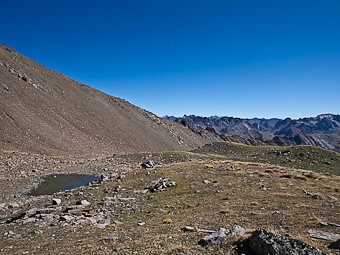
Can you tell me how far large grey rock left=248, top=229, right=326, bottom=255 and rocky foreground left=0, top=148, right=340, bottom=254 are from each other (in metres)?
0.04

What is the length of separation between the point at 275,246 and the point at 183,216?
773cm

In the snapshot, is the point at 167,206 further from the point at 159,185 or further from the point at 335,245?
the point at 335,245

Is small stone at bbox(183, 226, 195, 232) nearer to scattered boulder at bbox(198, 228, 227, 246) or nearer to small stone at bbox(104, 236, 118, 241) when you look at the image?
scattered boulder at bbox(198, 228, 227, 246)

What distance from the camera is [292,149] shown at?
178 ft

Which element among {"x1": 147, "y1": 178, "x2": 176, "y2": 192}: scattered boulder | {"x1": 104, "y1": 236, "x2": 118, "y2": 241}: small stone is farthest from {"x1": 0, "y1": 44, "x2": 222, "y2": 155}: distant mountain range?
{"x1": 104, "y1": 236, "x2": 118, "y2": 241}: small stone

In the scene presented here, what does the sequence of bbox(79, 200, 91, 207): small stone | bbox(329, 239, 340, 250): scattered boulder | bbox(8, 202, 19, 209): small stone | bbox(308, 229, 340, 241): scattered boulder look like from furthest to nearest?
bbox(8, 202, 19, 209): small stone
bbox(79, 200, 91, 207): small stone
bbox(308, 229, 340, 241): scattered boulder
bbox(329, 239, 340, 250): scattered boulder

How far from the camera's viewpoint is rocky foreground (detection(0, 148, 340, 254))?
9733 millimetres

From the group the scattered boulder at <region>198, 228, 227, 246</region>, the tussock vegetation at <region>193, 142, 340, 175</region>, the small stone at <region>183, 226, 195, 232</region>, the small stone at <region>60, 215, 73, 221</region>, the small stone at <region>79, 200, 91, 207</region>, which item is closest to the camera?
the scattered boulder at <region>198, 228, 227, 246</region>

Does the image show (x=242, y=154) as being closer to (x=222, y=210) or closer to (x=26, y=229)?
(x=222, y=210)

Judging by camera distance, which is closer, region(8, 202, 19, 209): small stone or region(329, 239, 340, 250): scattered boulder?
region(329, 239, 340, 250): scattered boulder

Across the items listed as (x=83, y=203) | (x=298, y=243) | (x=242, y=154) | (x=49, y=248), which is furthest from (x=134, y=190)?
(x=242, y=154)

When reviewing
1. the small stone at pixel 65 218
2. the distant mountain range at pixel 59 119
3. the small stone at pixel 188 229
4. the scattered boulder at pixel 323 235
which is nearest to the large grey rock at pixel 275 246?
the scattered boulder at pixel 323 235

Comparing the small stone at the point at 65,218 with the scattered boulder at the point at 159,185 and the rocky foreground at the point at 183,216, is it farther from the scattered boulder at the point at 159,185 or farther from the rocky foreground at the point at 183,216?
the scattered boulder at the point at 159,185

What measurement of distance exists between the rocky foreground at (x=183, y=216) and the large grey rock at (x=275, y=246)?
0.04m
